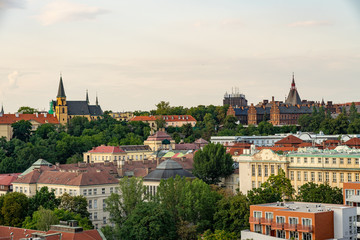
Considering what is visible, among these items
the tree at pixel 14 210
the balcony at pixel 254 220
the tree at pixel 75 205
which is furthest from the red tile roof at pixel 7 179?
the balcony at pixel 254 220

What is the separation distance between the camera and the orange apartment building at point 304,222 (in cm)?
Result: 4869

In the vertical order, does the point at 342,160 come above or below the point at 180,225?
above

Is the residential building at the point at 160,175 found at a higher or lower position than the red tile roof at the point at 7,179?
higher

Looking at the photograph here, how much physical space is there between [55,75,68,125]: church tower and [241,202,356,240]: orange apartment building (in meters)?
133

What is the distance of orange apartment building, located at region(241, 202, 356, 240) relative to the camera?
160 ft

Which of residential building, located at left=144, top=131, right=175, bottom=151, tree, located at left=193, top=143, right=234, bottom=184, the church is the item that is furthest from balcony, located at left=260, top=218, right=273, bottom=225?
the church

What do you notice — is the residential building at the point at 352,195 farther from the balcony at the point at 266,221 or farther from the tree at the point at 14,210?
the tree at the point at 14,210

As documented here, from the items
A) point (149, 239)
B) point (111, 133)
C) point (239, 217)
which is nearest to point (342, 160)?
point (239, 217)

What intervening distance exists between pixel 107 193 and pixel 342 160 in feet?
87.8

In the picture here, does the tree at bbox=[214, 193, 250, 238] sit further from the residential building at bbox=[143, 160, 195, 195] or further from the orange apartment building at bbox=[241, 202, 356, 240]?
the residential building at bbox=[143, 160, 195, 195]

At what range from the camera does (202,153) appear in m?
93.1

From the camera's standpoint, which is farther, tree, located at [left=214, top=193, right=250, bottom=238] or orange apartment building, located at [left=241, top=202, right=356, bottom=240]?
tree, located at [left=214, top=193, right=250, bottom=238]

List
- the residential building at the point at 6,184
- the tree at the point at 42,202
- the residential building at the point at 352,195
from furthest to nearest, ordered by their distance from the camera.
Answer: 1. the residential building at the point at 6,184
2. the tree at the point at 42,202
3. the residential building at the point at 352,195

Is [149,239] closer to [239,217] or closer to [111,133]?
[239,217]
